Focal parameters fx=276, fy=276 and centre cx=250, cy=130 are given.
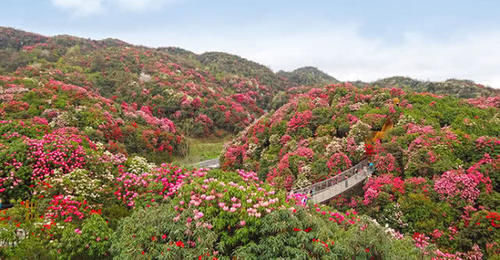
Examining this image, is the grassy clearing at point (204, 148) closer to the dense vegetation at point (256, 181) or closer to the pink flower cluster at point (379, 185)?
the dense vegetation at point (256, 181)

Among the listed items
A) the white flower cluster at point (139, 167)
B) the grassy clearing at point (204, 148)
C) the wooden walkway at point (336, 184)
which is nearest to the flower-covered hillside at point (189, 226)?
the white flower cluster at point (139, 167)

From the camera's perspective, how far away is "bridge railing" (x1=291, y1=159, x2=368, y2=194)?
13.3 m

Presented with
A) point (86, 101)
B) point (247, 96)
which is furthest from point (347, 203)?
point (247, 96)

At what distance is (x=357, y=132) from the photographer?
1602 cm

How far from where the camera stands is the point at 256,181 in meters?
7.56

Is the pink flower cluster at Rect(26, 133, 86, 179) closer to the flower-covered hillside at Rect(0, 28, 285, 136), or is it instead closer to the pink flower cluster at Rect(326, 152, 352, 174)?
the pink flower cluster at Rect(326, 152, 352, 174)

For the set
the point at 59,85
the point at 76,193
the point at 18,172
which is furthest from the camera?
the point at 59,85

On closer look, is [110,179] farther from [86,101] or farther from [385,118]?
[385,118]

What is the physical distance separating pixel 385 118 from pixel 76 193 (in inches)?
651

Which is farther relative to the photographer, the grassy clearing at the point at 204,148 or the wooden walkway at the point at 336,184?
the grassy clearing at the point at 204,148

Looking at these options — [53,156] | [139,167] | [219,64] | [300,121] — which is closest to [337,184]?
[300,121]

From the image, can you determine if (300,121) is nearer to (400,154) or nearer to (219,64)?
(400,154)

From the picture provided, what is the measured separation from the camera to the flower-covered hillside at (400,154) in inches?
419

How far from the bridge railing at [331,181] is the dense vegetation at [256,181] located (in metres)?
0.50
